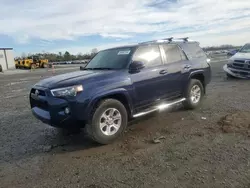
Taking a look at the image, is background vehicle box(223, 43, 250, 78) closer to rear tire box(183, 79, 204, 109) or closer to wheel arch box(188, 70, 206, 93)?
wheel arch box(188, 70, 206, 93)

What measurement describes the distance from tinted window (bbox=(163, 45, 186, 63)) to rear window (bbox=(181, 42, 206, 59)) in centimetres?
27

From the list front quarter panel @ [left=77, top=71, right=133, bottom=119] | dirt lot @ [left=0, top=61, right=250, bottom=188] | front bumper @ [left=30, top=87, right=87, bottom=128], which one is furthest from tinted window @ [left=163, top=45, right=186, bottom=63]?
front bumper @ [left=30, top=87, right=87, bottom=128]

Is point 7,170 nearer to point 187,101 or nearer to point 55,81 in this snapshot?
point 55,81

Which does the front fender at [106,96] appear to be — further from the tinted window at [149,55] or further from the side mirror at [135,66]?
the tinted window at [149,55]

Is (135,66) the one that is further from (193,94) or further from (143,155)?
(193,94)

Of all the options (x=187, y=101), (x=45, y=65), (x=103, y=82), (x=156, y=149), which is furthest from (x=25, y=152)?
(x=45, y=65)

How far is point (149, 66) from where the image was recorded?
5586mm

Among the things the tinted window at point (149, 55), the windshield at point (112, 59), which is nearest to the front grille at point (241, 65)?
the tinted window at point (149, 55)

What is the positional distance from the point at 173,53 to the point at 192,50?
3.12ft

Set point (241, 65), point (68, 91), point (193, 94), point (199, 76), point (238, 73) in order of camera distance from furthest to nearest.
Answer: point (238, 73), point (241, 65), point (199, 76), point (193, 94), point (68, 91)

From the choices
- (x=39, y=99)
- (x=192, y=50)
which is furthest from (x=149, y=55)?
(x=39, y=99)

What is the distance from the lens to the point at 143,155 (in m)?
4.14

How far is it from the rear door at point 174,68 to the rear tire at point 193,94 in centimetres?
35

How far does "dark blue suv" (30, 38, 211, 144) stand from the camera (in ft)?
14.5
